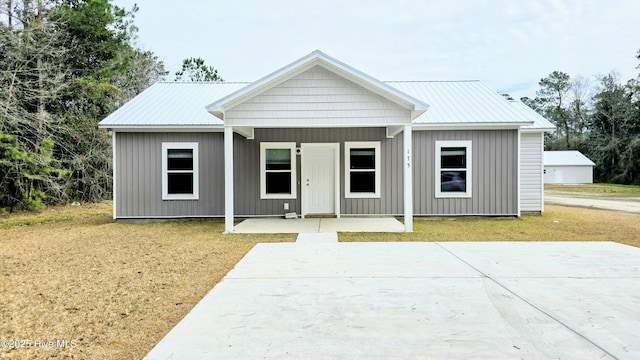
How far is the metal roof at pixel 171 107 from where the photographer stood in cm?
1084

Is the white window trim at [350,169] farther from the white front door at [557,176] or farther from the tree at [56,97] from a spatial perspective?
the white front door at [557,176]

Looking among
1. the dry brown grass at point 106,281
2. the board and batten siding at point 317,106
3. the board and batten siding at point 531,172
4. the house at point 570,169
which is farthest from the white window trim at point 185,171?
the house at point 570,169

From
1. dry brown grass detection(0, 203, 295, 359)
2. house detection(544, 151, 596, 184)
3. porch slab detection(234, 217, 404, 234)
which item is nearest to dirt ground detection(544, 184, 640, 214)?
porch slab detection(234, 217, 404, 234)

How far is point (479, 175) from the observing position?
439 inches

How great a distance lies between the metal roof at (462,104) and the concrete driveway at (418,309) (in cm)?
552

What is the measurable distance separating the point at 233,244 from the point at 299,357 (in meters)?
5.09

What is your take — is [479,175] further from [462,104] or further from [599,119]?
[599,119]

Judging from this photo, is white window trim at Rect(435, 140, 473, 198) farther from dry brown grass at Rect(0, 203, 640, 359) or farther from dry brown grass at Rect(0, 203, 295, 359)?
dry brown grass at Rect(0, 203, 295, 359)

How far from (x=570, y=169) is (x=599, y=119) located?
756cm

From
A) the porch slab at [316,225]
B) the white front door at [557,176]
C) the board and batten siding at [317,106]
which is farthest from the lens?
the white front door at [557,176]

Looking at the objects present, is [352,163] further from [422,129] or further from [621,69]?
[621,69]

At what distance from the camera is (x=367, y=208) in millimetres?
11375

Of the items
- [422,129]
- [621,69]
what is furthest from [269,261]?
[621,69]

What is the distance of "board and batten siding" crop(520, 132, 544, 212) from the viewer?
1199 cm
